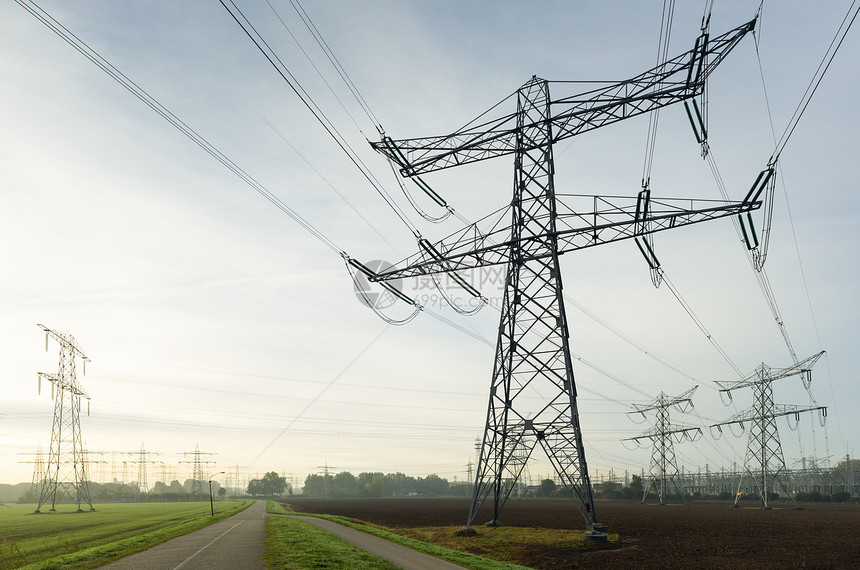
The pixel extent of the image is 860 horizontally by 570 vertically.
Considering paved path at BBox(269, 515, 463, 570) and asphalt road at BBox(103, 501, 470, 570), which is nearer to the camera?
asphalt road at BBox(103, 501, 470, 570)

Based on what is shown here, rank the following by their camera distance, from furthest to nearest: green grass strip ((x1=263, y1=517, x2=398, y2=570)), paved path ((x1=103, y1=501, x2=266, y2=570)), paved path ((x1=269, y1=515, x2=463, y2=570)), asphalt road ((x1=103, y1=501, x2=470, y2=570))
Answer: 1. paved path ((x1=269, y1=515, x2=463, y2=570))
2. green grass strip ((x1=263, y1=517, x2=398, y2=570))
3. asphalt road ((x1=103, y1=501, x2=470, y2=570))
4. paved path ((x1=103, y1=501, x2=266, y2=570))

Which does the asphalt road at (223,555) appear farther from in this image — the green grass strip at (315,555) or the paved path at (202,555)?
the green grass strip at (315,555)

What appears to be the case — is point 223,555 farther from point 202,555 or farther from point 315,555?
point 315,555

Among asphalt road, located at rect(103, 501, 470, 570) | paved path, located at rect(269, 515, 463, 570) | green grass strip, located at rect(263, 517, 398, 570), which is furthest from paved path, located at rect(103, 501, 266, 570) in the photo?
paved path, located at rect(269, 515, 463, 570)

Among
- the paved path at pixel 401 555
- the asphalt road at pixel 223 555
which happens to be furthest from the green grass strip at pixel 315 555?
the paved path at pixel 401 555

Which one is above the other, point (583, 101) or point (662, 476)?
point (583, 101)

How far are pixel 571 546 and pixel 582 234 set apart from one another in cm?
1683

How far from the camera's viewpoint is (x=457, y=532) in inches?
1481

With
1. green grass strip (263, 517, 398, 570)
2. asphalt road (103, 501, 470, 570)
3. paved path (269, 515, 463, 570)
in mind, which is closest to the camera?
asphalt road (103, 501, 470, 570)

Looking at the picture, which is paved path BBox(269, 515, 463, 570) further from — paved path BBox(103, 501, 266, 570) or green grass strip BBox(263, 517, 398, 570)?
paved path BBox(103, 501, 266, 570)

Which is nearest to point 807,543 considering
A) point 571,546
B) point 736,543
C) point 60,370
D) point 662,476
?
point 736,543

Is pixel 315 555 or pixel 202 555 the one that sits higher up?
pixel 202 555

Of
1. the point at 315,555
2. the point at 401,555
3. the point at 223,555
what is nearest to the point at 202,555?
the point at 223,555

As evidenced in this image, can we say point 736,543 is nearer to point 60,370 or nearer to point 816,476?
point 60,370
